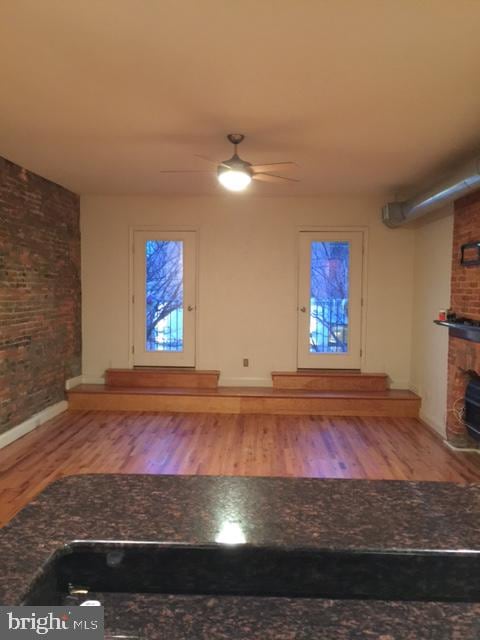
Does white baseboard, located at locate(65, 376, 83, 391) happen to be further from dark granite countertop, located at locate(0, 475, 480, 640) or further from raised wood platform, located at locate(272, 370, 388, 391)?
dark granite countertop, located at locate(0, 475, 480, 640)

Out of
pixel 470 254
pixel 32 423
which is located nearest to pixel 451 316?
pixel 470 254

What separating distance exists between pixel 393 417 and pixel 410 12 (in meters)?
4.32

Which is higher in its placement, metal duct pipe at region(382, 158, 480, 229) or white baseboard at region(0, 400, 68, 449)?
metal duct pipe at region(382, 158, 480, 229)

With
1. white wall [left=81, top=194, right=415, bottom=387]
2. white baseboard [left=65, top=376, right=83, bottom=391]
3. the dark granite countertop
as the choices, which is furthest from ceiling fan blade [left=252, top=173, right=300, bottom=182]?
the dark granite countertop

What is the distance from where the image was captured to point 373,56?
222cm

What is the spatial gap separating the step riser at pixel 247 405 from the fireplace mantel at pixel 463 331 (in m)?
1.27

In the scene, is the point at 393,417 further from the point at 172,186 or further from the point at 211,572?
the point at 211,572

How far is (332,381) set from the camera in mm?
5684

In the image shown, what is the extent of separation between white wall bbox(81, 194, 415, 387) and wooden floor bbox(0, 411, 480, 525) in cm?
92

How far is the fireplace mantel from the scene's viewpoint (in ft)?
12.6

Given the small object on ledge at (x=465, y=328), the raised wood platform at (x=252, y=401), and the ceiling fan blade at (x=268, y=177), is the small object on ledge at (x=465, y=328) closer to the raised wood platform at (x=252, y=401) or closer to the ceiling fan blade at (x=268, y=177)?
the raised wood platform at (x=252, y=401)

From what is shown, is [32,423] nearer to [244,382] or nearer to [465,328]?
[244,382]

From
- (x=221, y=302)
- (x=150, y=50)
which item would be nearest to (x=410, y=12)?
(x=150, y=50)

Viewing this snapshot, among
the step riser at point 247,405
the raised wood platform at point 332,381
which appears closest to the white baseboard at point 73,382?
the step riser at point 247,405
